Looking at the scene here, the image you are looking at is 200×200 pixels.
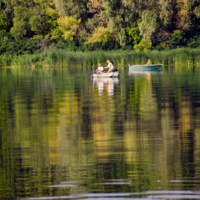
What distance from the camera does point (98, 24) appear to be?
227 ft

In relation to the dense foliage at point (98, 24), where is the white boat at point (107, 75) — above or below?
below

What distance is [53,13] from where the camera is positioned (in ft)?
243

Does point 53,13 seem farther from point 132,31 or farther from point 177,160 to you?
point 177,160

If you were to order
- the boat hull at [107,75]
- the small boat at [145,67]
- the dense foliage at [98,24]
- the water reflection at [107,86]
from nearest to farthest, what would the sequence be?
the water reflection at [107,86] < the boat hull at [107,75] < the small boat at [145,67] < the dense foliage at [98,24]

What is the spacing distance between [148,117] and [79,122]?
2.05 meters

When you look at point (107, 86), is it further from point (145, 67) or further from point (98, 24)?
point (98, 24)

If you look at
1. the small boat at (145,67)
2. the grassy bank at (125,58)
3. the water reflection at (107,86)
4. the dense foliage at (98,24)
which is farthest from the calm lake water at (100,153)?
the dense foliage at (98,24)

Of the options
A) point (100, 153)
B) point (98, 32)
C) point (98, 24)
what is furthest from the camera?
point (98, 24)

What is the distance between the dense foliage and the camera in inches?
2579

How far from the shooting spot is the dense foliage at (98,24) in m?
65.5

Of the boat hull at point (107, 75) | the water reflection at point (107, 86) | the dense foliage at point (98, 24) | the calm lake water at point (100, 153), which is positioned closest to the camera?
the calm lake water at point (100, 153)

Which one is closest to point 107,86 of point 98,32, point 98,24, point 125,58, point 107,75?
point 107,75

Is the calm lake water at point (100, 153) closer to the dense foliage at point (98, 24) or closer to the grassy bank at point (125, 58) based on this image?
the grassy bank at point (125, 58)

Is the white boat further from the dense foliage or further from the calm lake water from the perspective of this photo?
the dense foliage
